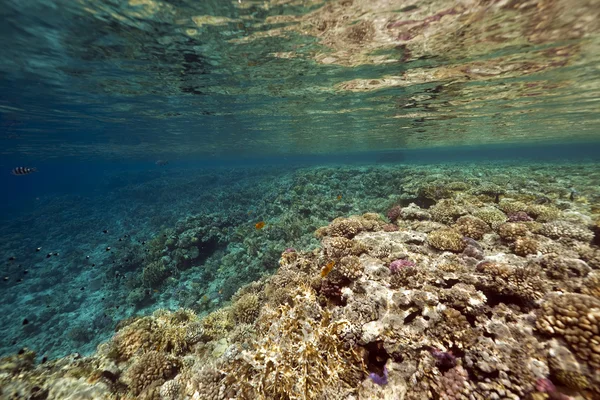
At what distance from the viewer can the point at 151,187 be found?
37844 millimetres

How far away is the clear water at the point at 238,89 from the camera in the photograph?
876 centimetres

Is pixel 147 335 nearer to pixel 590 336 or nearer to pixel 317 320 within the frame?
pixel 317 320

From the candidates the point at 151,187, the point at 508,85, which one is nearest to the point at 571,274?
the point at 508,85

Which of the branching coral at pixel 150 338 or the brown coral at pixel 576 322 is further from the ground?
the brown coral at pixel 576 322

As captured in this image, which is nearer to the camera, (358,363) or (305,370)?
(305,370)

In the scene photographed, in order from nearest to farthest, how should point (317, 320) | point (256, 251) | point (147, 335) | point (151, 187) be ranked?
point (317, 320) → point (147, 335) → point (256, 251) → point (151, 187)

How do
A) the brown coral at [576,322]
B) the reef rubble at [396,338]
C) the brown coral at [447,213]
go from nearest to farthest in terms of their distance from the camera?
the brown coral at [576,322], the reef rubble at [396,338], the brown coral at [447,213]

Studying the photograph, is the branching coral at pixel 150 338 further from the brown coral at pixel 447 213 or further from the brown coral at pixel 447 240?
the brown coral at pixel 447 213

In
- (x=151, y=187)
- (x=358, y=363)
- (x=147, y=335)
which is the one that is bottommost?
(x=151, y=187)

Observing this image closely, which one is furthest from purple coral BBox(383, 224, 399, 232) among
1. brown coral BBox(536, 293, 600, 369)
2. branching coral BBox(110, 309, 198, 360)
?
branching coral BBox(110, 309, 198, 360)

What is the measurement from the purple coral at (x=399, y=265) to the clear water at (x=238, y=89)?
26.8 feet

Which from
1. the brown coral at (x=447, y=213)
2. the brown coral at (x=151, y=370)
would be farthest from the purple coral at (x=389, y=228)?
the brown coral at (x=151, y=370)

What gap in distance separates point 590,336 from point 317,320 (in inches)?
155

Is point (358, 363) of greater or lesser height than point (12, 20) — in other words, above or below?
below
